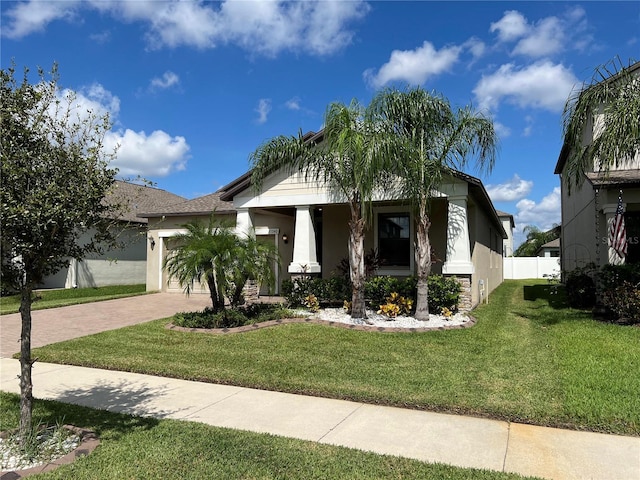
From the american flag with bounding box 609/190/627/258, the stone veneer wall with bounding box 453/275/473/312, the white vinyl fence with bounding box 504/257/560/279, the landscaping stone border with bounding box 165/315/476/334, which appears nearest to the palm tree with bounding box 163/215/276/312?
the landscaping stone border with bounding box 165/315/476/334

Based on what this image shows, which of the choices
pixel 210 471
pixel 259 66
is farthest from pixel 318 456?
pixel 259 66

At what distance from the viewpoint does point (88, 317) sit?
1240 cm

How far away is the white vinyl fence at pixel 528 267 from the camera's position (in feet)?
121

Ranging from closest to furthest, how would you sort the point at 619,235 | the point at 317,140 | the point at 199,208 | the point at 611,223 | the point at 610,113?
the point at 610,113 < the point at 619,235 < the point at 611,223 < the point at 317,140 < the point at 199,208

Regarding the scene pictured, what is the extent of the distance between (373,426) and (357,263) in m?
6.18

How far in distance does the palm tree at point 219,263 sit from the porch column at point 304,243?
2.67 metres

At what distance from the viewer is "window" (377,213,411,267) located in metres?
14.5

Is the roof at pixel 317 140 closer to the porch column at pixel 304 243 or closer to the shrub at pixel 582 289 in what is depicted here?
the porch column at pixel 304 243

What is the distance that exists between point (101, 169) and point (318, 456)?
3224mm

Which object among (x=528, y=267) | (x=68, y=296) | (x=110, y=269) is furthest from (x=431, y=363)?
(x=528, y=267)

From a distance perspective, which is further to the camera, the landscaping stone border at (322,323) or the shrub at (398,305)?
the shrub at (398,305)

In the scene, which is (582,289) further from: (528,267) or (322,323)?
(528,267)

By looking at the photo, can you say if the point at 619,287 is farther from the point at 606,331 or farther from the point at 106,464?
the point at 106,464

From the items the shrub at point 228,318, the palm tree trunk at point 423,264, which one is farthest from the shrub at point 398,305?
Answer: the shrub at point 228,318
